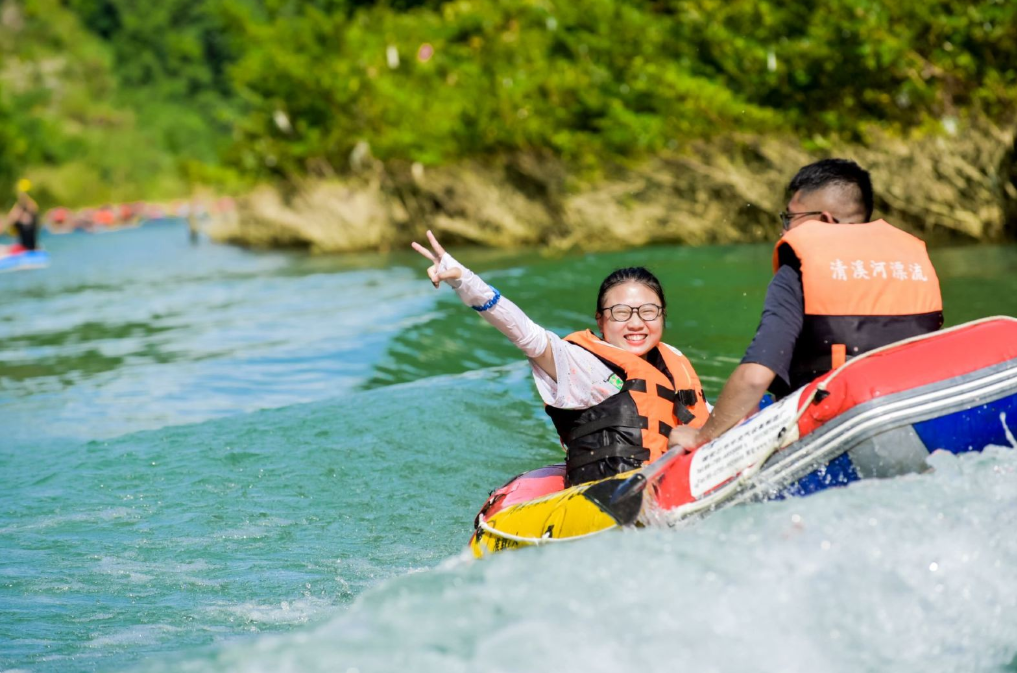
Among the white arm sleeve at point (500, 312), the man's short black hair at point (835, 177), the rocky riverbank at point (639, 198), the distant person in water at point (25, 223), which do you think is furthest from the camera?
the distant person in water at point (25, 223)

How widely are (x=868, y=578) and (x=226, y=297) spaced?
12.7 m

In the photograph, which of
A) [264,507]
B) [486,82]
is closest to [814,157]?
[486,82]

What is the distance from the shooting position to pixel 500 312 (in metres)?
3.73

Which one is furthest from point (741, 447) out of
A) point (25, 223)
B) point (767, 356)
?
point (25, 223)

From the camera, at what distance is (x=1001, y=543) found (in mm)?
3008

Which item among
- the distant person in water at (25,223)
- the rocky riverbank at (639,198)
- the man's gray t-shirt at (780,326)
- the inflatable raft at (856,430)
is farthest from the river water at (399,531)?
the distant person in water at (25,223)

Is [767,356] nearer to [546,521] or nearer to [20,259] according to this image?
[546,521]

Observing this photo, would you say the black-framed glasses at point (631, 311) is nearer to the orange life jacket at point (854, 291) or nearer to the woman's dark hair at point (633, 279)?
the woman's dark hair at point (633, 279)

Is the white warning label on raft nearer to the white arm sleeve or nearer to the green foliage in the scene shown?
the white arm sleeve

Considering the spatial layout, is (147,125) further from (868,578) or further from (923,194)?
(868,578)

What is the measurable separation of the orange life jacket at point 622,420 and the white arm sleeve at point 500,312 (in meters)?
0.18

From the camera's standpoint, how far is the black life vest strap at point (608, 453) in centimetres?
383

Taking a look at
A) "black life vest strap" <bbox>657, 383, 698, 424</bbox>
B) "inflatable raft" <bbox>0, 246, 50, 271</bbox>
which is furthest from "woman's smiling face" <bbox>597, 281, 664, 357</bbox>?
"inflatable raft" <bbox>0, 246, 50, 271</bbox>

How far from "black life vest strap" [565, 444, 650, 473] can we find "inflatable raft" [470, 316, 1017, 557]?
1.17 ft
